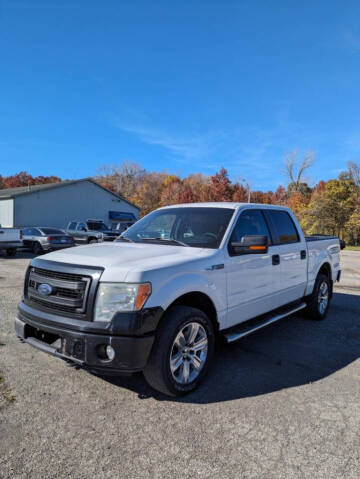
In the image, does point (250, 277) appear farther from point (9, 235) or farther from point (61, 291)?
point (9, 235)

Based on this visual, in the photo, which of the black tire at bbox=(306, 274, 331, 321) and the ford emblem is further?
the black tire at bbox=(306, 274, 331, 321)

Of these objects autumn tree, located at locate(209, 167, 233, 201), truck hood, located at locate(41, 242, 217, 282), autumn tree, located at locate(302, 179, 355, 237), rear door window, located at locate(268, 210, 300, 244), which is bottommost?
truck hood, located at locate(41, 242, 217, 282)

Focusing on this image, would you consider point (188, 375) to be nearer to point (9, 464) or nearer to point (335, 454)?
point (335, 454)

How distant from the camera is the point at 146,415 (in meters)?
2.89

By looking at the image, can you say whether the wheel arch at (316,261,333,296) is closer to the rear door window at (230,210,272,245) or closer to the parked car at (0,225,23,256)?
the rear door window at (230,210,272,245)

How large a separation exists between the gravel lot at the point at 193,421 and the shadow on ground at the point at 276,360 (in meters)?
0.02

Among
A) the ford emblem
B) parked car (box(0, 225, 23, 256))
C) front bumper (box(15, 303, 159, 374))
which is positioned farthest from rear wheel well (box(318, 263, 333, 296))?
parked car (box(0, 225, 23, 256))

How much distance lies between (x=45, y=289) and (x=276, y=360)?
273 cm

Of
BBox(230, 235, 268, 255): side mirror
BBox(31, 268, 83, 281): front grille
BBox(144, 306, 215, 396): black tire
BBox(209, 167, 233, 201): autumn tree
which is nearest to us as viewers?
BBox(144, 306, 215, 396): black tire

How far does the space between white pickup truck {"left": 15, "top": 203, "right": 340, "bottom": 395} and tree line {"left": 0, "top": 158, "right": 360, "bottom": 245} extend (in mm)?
33587

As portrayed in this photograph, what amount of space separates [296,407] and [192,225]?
2.25 meters

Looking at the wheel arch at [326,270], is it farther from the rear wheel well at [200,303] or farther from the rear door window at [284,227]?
the rear wheel well at [200,303]

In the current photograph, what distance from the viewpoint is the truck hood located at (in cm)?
297

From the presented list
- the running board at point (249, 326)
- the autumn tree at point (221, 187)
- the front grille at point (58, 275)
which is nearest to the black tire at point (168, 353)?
the running board at point (249, 326)
